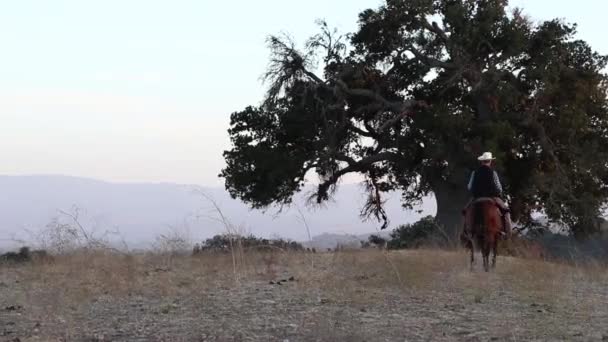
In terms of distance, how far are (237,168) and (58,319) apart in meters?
20.5

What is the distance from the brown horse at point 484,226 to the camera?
15.7m

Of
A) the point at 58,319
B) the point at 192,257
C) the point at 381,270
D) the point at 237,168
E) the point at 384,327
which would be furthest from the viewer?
the point at 237,168

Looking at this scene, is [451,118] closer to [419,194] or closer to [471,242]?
[419,194]

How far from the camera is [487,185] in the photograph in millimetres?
15758

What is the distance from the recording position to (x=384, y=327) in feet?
27.1

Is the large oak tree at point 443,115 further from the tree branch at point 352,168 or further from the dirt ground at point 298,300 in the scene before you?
the dirt ground at point 298,300

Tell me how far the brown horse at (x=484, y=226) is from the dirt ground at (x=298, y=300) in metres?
0.50

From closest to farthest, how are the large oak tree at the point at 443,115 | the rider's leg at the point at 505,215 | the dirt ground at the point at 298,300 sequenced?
the dirt ground at the point at 298,300 < the rider's leg at the point at 505,215 < the large oak tree at the point at 443,115

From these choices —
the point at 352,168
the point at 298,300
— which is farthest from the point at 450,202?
the point at 298,300

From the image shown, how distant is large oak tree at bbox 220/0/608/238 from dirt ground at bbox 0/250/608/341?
406 inches

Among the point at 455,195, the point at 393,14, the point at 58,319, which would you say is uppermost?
the point at 393,14

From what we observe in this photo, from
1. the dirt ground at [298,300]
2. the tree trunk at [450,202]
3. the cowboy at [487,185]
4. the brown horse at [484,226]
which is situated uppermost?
the tree trunk at [450,202]

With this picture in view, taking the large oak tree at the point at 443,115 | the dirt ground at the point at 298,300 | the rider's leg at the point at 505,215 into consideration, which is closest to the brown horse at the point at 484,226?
the rider's leg at the point at 505,215

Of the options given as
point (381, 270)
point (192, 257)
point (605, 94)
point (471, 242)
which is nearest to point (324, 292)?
point (381, 270)
